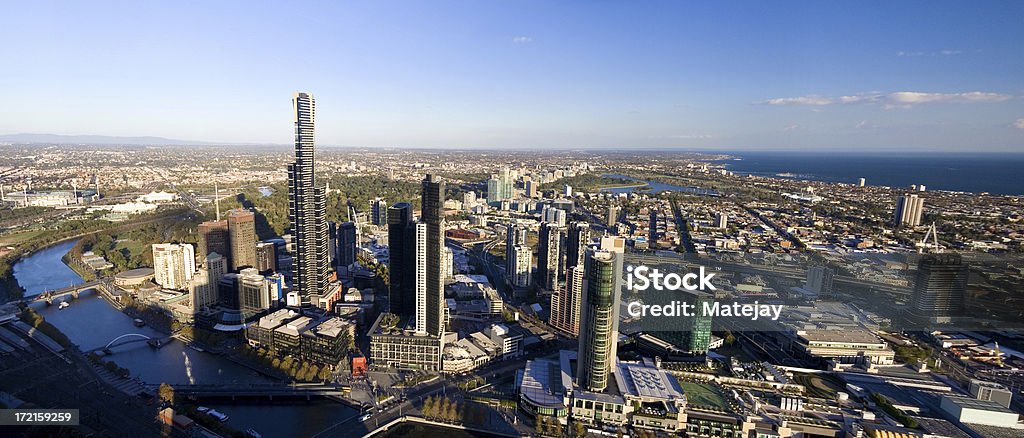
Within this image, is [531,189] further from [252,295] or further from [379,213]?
[252,295]

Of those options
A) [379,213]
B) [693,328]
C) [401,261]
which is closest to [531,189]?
[379,213]

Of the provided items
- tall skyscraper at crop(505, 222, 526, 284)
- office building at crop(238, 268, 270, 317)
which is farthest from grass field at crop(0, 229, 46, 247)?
tall skyscraper at crop(505, 222, 526, 284)

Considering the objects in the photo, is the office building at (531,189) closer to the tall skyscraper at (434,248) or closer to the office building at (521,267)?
the office building at (521,267)

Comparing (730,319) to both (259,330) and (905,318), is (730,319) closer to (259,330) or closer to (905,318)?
(905,318)

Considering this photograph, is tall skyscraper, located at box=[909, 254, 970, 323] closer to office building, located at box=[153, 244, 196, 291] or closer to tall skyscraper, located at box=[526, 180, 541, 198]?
office building, located at box=[153, 244, 196, 291]

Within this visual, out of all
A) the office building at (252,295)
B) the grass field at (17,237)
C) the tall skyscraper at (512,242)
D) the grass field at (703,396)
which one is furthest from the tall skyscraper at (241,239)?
the grass field at (703,396)
